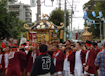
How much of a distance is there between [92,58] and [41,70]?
2.75 meters

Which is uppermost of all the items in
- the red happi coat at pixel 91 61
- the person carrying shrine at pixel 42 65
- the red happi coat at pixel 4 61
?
the person carrying shrine at pixel 42 65

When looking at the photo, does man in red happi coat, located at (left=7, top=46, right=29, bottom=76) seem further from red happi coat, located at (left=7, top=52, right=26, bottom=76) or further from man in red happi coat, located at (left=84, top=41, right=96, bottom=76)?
man in red happi coat, located at (left=84, top=41, right=96, bottom=76)

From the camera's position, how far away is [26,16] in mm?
85250

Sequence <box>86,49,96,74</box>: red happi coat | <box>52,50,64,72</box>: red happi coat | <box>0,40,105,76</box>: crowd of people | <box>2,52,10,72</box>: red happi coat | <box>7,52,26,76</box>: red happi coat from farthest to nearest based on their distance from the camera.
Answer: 1. <box>2,52,10,72</box>: red happi coat
2. <box>52,50,64,72</box>: red happi coat
3. <box>7,52,26,76</box>: red happi coat
4. <box>0,40,105,76</box>: crowd of people
5. <box>86,49,96,74</box>: red happi coat

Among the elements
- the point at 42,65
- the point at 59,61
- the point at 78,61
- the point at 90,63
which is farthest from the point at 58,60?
the point at 42,65

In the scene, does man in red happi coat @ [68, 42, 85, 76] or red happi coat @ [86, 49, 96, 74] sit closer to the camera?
red happi coat @ [86, 49, 96, 74]

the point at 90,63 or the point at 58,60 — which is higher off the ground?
the point at 90,63

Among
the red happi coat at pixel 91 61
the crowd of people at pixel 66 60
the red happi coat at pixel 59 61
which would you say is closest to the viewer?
the red happi coat at pixel 91 61

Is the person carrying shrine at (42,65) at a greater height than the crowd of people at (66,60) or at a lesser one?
greater

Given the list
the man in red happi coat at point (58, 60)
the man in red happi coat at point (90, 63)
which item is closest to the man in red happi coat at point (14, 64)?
Answer: the man in red happi coat at point (58, 60)

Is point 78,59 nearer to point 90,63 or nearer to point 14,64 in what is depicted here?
point 90,63

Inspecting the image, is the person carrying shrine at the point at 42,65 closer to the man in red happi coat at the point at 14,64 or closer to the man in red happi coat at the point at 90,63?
the man in red happi coat at the point at 90,63

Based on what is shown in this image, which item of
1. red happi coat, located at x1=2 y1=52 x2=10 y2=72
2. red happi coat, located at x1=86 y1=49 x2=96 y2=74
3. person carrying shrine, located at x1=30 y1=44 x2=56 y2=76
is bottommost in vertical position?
red happi coat, located at x1=2 y1=52 x2=10 y2=72

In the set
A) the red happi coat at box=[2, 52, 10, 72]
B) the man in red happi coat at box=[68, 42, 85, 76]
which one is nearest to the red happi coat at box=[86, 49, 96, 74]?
the man in red happi coat at box=[68, 42, 85, 76]
